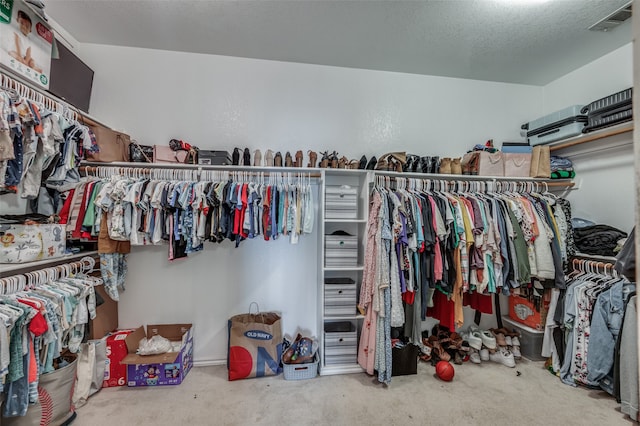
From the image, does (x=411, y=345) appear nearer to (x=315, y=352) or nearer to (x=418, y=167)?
(x=315, y=352)

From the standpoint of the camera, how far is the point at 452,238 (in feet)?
7.47

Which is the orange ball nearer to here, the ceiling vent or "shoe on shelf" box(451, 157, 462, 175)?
"shoe on shelf" box(451, 157, 462, 175)

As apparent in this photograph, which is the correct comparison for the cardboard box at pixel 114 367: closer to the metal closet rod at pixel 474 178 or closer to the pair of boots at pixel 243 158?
the pair of boots at pixel 243 158

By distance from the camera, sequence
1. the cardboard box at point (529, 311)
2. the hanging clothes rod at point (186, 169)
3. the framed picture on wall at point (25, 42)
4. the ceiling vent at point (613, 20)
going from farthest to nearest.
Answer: the cardboard box at point (529, 311), the hanging clothes rod at point (186, 169), the ceiling vent at point (613, 20), the framed picture on wall at point (25, 42)

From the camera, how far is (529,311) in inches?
105

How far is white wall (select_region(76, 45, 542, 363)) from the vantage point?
2.45 m

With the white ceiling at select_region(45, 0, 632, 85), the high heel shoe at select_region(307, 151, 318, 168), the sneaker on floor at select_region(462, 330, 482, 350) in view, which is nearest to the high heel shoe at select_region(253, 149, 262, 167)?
the high heel shoe at select_region(307, 151, 318, 168)

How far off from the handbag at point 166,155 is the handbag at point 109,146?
9.9 inches

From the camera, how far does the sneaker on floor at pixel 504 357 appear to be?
2.48 metres

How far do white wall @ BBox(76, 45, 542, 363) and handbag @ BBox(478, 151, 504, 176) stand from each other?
52 centimetres

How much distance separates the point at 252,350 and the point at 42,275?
151 centimetres

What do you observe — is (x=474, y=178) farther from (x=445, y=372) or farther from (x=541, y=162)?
(x=445, y=372)

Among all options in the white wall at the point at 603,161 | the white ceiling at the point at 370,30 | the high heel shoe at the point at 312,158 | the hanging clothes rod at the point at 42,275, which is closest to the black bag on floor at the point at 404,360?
the high heel shoe at the point at 312,158

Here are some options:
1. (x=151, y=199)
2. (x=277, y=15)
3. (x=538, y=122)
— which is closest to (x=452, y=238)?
(x=538, y=122)
